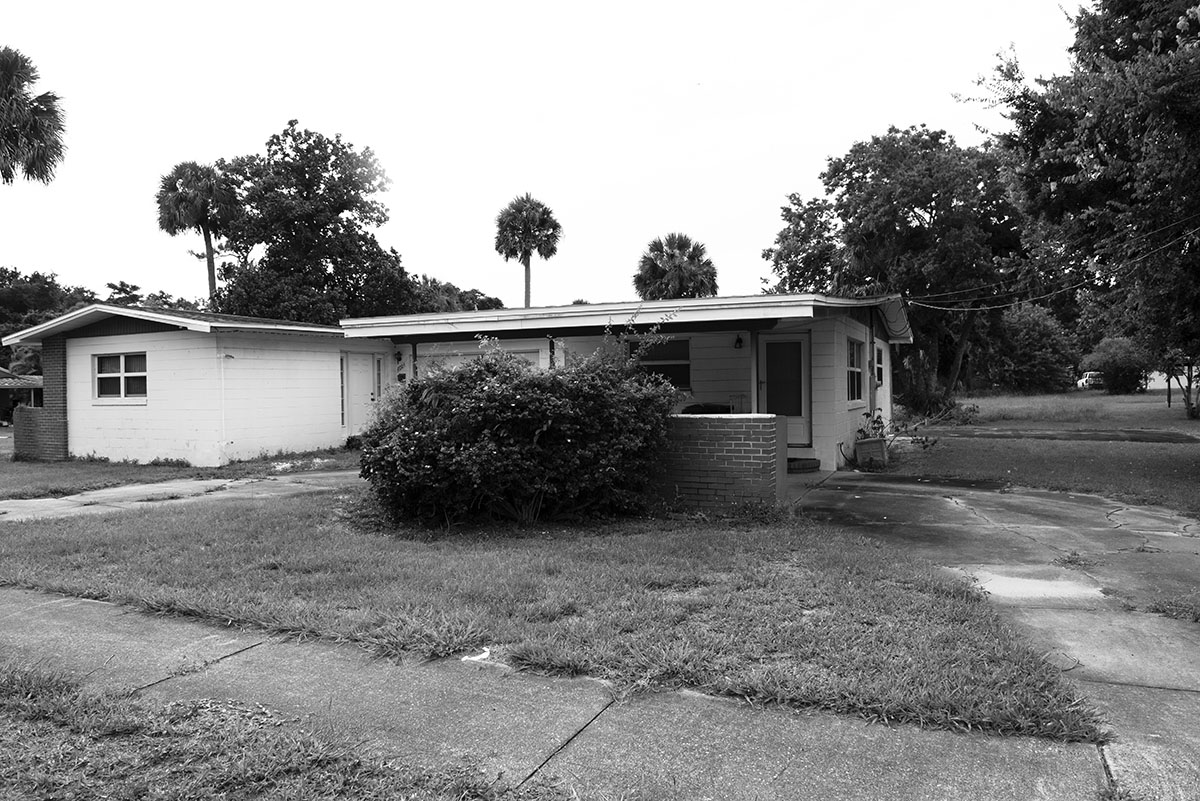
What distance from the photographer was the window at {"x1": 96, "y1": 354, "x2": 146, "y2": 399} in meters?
15.7

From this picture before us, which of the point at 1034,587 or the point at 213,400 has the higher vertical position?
the point at 213,400

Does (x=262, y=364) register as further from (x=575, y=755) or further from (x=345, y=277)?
(x=345, y=277)

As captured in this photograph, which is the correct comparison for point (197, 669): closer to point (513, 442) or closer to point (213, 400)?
point (513, 442)

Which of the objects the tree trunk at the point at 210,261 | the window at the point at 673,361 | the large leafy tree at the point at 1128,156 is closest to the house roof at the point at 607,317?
the window at the point at 673,361

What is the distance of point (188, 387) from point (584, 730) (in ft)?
46.0

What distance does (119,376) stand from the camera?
16.0m

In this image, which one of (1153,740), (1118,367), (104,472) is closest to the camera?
(1153,740)

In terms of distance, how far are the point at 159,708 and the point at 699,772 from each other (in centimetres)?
244

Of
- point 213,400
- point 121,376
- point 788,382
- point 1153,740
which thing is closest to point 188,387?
point 213,400

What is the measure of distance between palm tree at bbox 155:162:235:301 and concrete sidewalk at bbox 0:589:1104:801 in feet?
113

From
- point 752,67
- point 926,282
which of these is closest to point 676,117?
point 752,67

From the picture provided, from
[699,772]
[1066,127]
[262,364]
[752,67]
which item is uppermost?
[752,67]

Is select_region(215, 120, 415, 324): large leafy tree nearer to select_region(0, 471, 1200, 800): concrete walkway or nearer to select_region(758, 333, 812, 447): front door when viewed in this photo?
select_region(758, 333, 812, 447): front door

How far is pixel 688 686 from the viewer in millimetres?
3707
